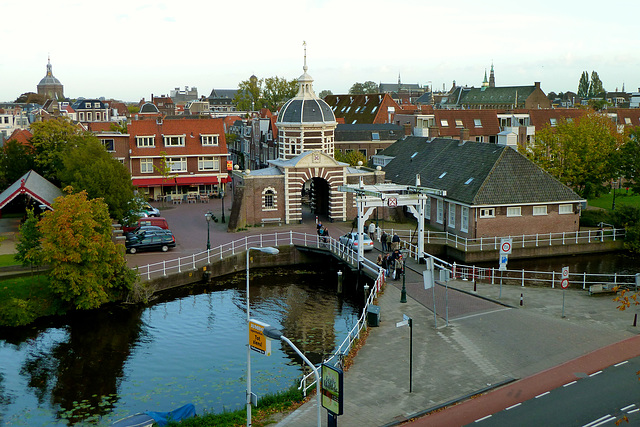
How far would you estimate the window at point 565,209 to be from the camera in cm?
4895

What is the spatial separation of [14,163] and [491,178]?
41056 millimetres

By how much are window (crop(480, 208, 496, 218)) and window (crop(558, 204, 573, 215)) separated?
539 centimetres

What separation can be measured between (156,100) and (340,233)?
11979 centimetres

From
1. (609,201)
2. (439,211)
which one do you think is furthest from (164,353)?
(609,201)

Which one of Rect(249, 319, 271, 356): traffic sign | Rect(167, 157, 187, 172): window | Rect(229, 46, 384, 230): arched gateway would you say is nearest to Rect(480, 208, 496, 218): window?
Rect(229, 46, 384, 230): arched gateway

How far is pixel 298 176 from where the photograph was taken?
2119 inches

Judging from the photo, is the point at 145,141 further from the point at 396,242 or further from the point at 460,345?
the point at 460,345

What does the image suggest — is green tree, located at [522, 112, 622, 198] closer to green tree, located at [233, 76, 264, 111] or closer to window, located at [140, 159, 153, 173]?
window, located at [140, 159, 153, 173]

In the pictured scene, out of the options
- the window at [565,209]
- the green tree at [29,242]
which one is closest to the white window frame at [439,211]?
the window at [565,209]

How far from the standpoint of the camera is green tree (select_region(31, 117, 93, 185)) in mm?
58406

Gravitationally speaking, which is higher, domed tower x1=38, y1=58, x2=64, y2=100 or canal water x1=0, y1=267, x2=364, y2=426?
domed tower x1=38, y1=58, x2=64, y2=100

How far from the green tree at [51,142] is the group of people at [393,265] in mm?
31918

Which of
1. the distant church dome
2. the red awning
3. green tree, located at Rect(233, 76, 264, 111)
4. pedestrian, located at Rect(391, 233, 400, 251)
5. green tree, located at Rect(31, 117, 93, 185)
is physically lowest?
pedestrian, located at Rect(391, 233, 400, 251)

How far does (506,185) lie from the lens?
4834 cm
